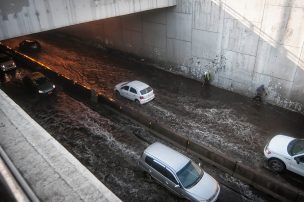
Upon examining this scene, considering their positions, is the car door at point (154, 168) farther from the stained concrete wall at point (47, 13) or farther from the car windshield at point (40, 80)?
the car windshield at point (40, 80)

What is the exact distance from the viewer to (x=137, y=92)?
17844 millimetres

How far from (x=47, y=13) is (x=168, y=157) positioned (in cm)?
973

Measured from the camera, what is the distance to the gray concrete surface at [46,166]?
3809mm

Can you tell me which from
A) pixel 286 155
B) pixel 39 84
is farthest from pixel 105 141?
pixel 286 155

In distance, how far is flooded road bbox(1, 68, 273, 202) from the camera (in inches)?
459

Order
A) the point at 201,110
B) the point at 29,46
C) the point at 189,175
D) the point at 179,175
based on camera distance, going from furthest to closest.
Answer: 1. the point at 29,46
2. the point at 201,110
3. the point at 189,175
4. the point at 179,175

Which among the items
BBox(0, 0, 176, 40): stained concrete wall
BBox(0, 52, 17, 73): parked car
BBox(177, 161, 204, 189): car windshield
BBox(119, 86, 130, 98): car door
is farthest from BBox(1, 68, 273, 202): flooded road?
BBox(0, 0, 176, 40): stained concrete wall

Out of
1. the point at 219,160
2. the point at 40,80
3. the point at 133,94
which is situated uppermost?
the point at 40,80

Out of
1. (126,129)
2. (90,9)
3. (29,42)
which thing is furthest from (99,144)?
(29,42)

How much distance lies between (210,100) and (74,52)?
16334 millimetres

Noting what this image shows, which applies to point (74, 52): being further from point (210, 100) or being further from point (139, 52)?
point (210, 100)

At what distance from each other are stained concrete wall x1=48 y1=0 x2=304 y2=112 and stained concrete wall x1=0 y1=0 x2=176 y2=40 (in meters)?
5.19

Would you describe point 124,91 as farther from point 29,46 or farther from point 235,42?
point 29,46

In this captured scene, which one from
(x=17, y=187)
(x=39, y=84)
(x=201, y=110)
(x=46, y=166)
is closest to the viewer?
(x=17, y=187)
